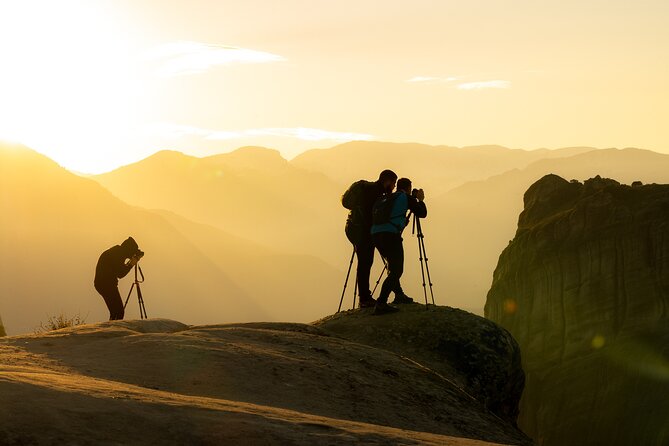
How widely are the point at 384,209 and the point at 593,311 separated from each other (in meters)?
39.2

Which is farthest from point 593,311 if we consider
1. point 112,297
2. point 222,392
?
point 222,392

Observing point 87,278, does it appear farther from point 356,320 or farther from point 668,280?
point 356,320

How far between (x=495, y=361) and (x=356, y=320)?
8.11 ft

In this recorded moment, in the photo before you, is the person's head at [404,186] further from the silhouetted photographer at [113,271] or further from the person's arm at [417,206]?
the silhouetted photographer at [113,271]

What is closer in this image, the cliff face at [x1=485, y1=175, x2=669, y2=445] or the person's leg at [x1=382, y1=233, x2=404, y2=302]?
the person's leg at [x1=382, y1=233, x2=404, y2=302]

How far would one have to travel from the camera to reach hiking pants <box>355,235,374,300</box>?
53.4 ft

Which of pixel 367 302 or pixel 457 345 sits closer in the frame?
pixel 457 345

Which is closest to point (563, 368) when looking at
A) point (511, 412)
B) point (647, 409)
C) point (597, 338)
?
point (597, 338)

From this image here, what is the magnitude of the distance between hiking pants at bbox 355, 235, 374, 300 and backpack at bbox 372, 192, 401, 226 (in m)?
1.40

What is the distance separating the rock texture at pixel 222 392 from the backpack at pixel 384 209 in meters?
2.26

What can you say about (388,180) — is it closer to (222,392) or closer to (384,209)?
(384,209)

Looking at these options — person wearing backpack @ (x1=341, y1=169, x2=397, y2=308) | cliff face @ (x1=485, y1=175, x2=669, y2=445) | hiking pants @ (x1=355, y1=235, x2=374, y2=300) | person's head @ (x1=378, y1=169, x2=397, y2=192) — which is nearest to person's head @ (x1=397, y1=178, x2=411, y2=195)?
person wearing backpack @ (x1=341, y1=169, x2=397, y2=308)

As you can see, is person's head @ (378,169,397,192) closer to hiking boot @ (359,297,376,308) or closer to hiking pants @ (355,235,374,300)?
hiking pants @ (355,235,374,300)

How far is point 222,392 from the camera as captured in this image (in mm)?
8836
